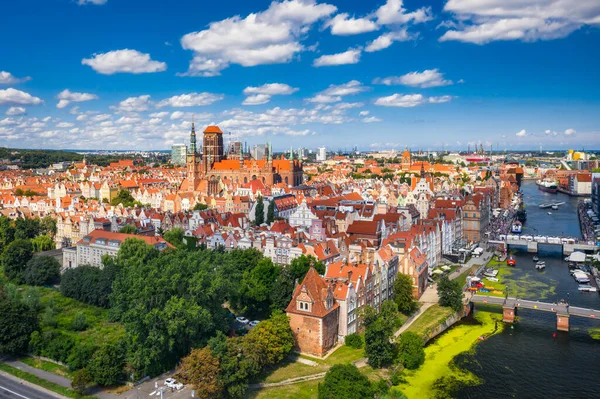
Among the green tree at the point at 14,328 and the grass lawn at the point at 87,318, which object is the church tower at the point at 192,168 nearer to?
the grass lawn at the point at 87,318

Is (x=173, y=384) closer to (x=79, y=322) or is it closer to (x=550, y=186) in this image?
(x=79, y=322)

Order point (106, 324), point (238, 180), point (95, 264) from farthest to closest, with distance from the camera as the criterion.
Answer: point (238, 180), point (95, 264), point (106, 324)

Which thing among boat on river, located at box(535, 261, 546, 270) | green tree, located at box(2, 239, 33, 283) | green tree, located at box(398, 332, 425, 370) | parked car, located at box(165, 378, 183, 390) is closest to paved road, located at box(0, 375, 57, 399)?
parked car, located at box(165, 378, 183, 390)

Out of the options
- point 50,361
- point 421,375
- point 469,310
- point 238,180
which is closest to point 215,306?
point 50,361

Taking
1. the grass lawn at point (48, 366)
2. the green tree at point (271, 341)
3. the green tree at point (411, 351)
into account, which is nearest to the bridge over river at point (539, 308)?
the green tree at point (411, 351)

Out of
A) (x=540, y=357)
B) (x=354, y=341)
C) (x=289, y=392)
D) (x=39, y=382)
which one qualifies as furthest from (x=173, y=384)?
(x=540, y=357)

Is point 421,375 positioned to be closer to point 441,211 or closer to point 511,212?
point 441,211

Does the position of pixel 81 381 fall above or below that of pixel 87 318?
above
